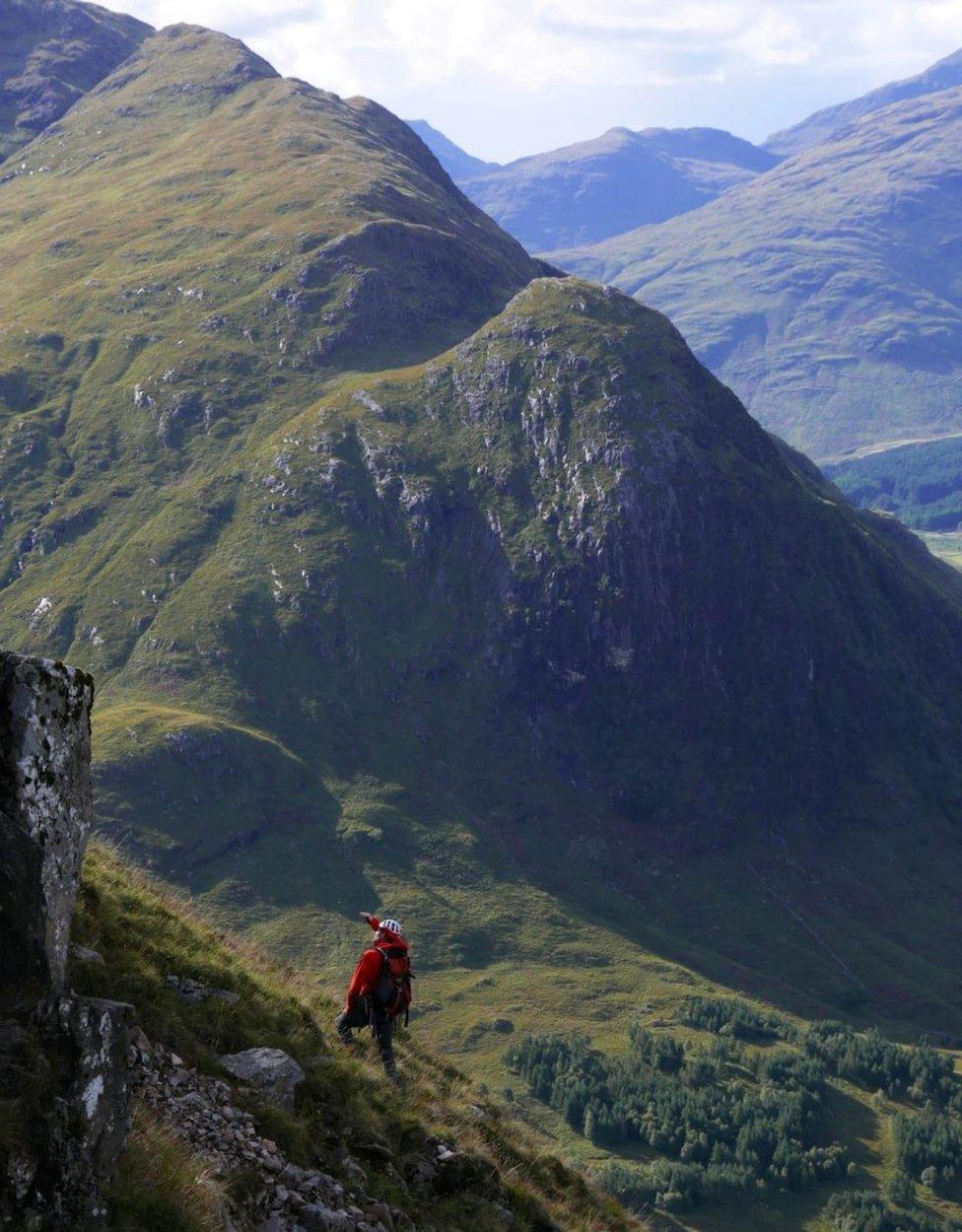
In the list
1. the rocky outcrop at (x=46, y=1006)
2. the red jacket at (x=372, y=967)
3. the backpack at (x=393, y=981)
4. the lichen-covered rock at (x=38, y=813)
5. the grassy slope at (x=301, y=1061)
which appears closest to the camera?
the rocky outcrop at (x=46, y=1006)

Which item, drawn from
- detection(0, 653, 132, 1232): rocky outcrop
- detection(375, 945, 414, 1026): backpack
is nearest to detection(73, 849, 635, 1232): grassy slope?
detection(375, 945, 414, 1026): backpack

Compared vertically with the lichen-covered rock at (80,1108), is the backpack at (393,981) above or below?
→ below

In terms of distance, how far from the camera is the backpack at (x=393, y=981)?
3090cm

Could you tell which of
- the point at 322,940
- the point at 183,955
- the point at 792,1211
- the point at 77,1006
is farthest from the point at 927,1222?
the point at 77,1006

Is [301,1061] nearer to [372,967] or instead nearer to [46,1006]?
[372,967]

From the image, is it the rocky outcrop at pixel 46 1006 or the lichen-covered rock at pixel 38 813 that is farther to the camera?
the lichen-covered rock at pixel 38 813

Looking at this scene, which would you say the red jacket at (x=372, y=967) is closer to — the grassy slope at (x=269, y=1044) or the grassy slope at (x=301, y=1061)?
the grassy slope at (x=269, y=1044)

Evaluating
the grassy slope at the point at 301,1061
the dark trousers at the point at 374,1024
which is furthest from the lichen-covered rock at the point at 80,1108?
the dark trousers at the point at 374,1024

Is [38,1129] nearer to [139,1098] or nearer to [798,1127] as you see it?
[139,1098]

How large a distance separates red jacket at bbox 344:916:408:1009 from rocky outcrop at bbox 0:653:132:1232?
1263cm

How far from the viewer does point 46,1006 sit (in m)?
17.5

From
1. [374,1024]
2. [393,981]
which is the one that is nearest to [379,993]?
[393,981]

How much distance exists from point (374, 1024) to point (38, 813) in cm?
1468

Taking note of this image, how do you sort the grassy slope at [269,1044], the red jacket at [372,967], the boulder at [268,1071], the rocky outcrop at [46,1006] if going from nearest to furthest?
the rocky outcrop at [46,1006] < the grassy slope at [269,1044] < the boulder at [268,1071] < the red jacket at [372,967]
